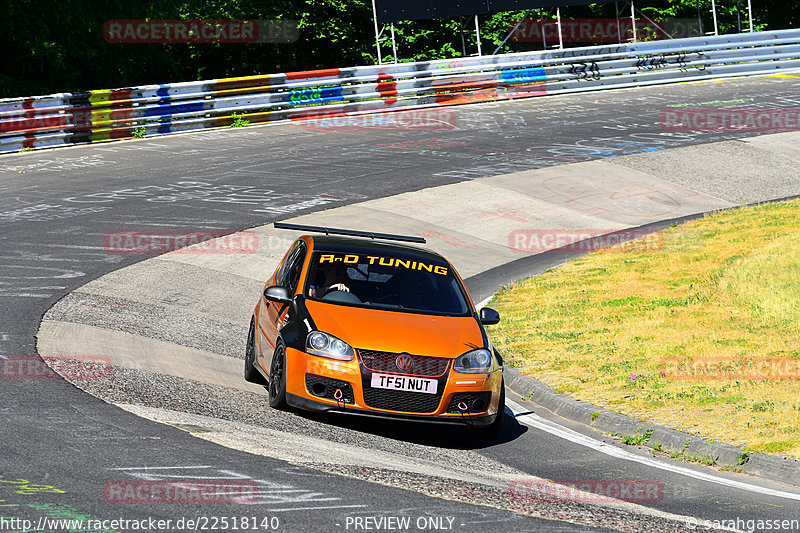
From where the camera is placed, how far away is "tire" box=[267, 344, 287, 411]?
9.05 m

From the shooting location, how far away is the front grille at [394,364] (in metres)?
8.66

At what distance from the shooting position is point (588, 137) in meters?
26.9

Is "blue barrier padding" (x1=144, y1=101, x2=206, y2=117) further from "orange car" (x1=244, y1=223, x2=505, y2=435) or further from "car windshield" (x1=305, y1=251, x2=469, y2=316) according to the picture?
"car windshield" (x1=305, y1=251, x2=469, y2=316)

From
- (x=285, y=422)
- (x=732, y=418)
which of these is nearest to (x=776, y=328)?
(x=732, y=418)

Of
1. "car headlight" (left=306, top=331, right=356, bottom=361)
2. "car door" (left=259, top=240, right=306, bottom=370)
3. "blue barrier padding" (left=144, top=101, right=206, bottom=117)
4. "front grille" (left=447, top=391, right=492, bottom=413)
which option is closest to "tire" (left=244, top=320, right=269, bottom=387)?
"car door" (left=259, top=240, right=306, bottom=370)

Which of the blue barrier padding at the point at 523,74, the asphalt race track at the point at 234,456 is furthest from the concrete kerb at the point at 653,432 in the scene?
the blue barrier padding at the point at 523,74

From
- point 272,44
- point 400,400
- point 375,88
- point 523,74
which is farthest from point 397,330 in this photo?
point 272,44

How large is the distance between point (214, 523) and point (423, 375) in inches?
125

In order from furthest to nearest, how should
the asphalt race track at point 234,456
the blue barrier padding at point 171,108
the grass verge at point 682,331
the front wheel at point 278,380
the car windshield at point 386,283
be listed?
the blue barrier padding at point 171,108
the car windshield at point 386,283
the grass verge at point 682,331
the front wheel at point 278,380
the asphalt race track at point 234,456

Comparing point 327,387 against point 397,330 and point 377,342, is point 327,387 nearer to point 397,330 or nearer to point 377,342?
point 377,342

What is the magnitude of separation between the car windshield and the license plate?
1.13 metres

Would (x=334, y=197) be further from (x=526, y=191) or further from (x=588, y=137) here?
(x=588, y=137)

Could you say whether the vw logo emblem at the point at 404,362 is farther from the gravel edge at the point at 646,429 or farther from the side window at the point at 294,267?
the gravel edge at the point at 646,429

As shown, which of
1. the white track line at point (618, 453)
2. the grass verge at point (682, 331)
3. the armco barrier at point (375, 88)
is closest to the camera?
the white track line at point (618, 453)
